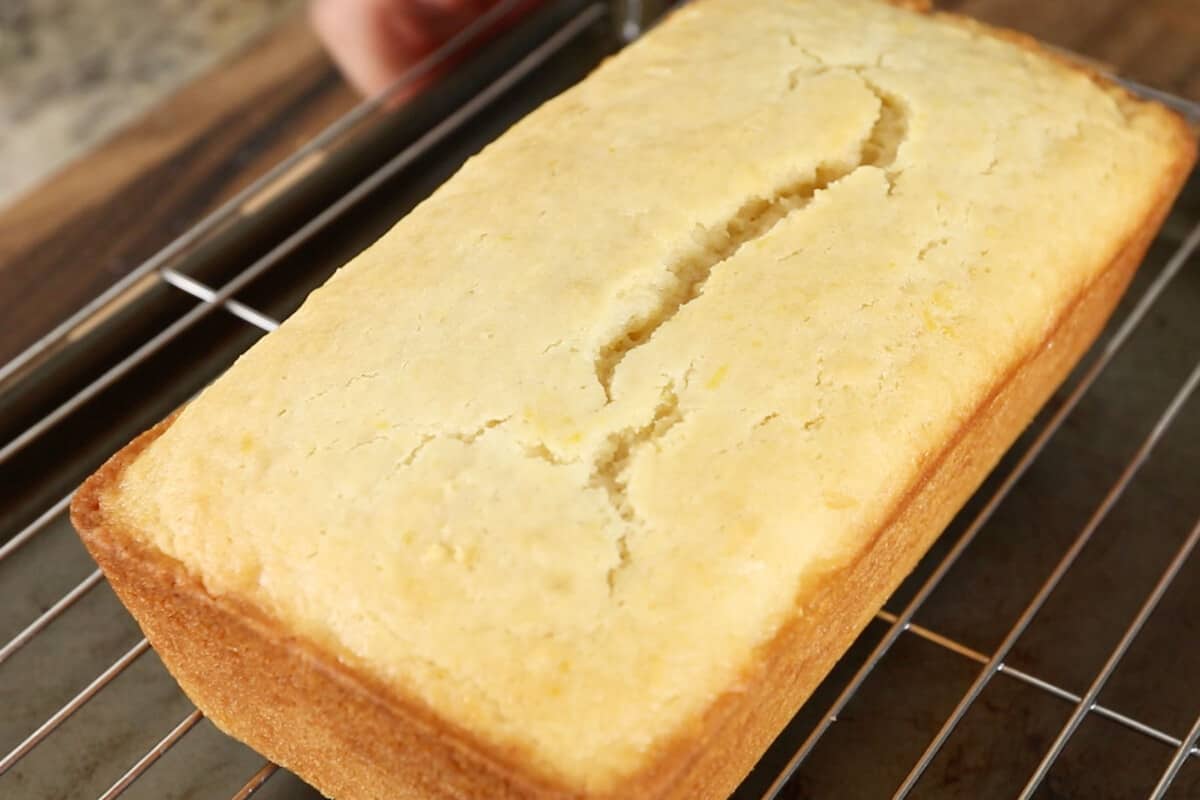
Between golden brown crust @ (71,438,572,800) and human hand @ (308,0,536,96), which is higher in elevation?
human hand @ (308,0,536,96)

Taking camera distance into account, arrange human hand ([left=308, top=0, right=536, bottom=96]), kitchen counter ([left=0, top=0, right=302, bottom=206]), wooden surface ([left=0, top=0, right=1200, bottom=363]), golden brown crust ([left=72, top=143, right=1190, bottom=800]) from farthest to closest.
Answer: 1. kitchen counter ([left=0, top=0, right=302, bottom=206])
2. human hand ([left=308, top=0, right=536, bottom=96])
3. wooden surface ([left=0, top=0, right=1200, bottom=363])
4. golden brown crust ([left=72, top=143, right=1190, bottom=800])

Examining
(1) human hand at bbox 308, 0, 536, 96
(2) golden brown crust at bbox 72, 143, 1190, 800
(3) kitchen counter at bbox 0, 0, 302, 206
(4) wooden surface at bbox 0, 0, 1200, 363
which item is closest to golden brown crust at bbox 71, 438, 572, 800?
(2) golden brown crust at bbox 72, 143, 1190, 800

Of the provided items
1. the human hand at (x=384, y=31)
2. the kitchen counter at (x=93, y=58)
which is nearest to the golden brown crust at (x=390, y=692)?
the human hand at (x=384, y=31)

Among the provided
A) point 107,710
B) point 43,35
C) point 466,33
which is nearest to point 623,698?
point 107,710

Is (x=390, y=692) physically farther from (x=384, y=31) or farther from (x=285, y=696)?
(x=384, y=31)

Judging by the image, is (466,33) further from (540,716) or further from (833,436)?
(540,716)

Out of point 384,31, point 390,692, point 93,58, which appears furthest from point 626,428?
point 93,58

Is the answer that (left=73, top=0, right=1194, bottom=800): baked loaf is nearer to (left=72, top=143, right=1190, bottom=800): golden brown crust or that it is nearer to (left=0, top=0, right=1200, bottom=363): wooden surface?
(left=72, top=143, right=1190, bottom=800): golden brown crust
